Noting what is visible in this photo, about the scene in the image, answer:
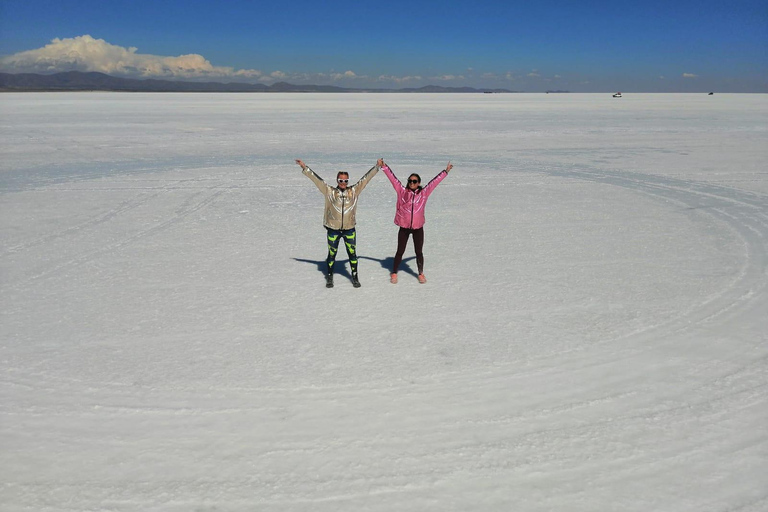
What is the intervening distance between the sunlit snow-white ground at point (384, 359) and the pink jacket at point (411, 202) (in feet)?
2.42

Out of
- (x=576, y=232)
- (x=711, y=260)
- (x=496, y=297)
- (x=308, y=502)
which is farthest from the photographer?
(x=576, y=232)

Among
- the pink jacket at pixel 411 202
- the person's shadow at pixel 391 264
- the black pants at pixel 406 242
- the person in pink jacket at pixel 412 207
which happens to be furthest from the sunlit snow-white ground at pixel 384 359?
the pink jacket at pixel 411 202

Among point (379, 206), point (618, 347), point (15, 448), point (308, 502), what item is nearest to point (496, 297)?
point (618, 347)

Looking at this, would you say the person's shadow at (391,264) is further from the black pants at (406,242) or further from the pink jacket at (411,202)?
the pink jacket at (411,202)

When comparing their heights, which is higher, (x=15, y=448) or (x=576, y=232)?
(x=576, y=232)

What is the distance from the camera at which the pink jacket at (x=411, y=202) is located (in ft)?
21.1

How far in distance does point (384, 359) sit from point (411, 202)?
2.19 metres

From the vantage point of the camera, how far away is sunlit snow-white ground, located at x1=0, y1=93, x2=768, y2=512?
3.36 m

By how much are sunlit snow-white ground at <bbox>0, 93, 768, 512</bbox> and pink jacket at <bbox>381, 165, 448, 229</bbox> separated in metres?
0.74

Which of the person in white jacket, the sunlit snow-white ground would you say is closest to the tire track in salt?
the sunlit snow-white ground

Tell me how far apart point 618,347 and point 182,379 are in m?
3.49

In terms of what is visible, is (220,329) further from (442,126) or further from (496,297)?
(442,126)

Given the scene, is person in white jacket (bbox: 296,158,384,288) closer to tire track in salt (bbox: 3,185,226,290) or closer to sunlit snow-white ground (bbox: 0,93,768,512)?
sunlit snow-white ground (bbox: 0,93,768,512)

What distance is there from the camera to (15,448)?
365 cm
